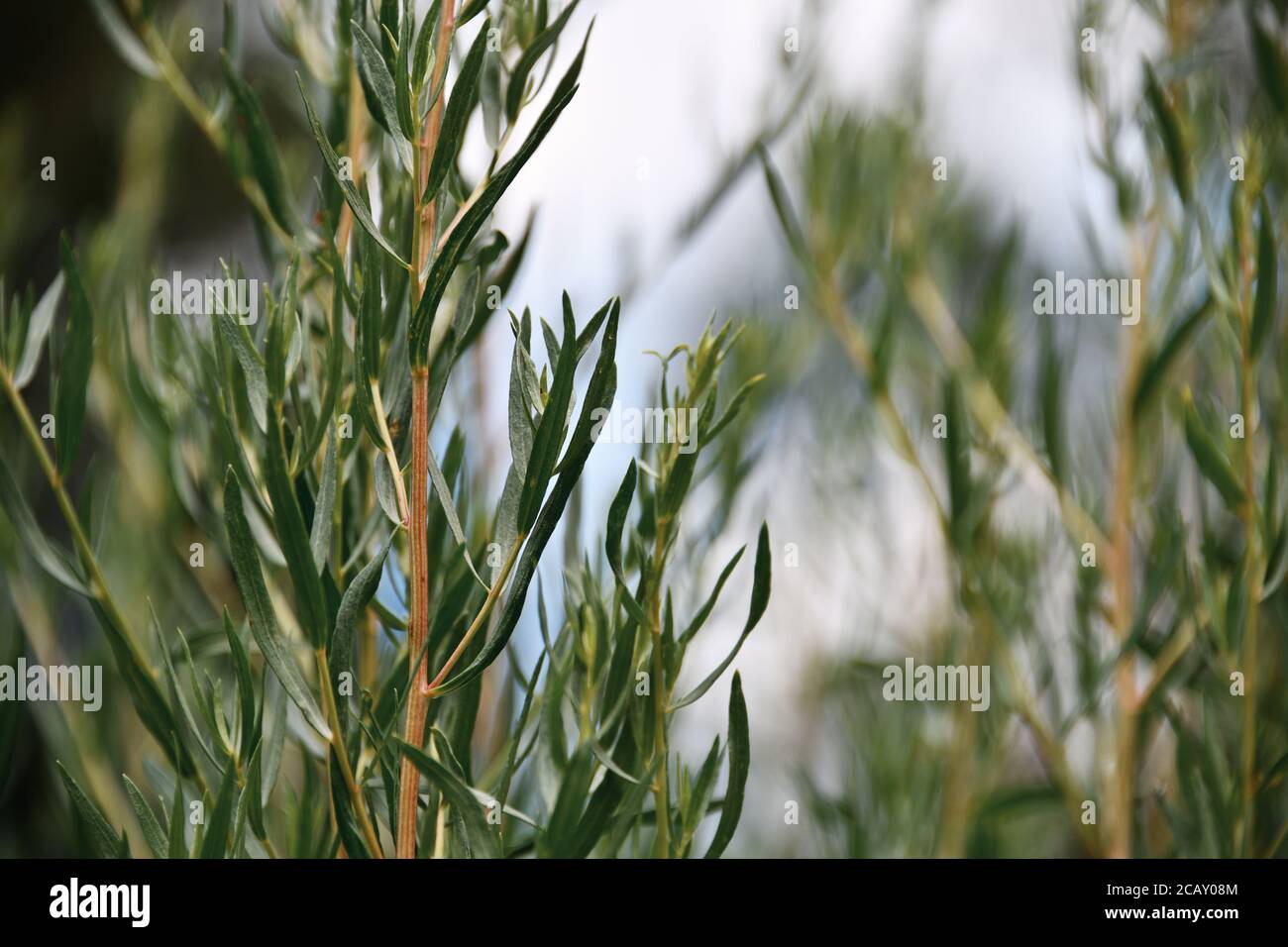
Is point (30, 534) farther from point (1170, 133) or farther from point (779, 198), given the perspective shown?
point (1170, 133)

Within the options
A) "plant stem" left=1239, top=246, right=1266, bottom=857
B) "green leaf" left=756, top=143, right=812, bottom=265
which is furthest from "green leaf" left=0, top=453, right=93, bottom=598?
"plant stem" left=1239, top=246, right=1266, bottom=857

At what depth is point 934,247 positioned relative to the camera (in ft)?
1.90

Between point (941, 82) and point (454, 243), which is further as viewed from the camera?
point (941, 82)

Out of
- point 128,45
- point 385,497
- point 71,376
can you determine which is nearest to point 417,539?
point 385,497

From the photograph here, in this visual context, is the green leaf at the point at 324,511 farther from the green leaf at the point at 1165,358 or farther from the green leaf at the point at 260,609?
the green leaf at the point at 1165,358

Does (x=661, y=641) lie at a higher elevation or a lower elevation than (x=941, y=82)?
lower

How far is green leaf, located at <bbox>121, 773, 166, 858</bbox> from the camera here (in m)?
0.22

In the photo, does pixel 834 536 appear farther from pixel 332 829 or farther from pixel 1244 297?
pixel 332 829

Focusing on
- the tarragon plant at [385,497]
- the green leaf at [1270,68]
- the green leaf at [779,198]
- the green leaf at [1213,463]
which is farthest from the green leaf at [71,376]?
the green leaf at [1270,68]

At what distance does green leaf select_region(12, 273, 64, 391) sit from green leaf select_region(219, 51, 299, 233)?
6cm

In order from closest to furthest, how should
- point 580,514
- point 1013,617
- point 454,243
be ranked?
point 454,243 → point 580,514 → point 1013,617

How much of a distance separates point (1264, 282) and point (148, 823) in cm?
37

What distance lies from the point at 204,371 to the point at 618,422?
0.14m
